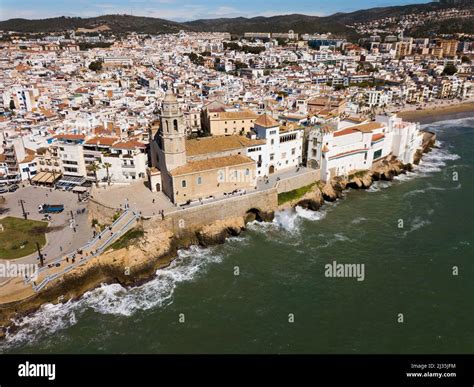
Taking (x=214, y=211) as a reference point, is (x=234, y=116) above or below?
above

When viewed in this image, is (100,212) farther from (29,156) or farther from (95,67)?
(95,67)

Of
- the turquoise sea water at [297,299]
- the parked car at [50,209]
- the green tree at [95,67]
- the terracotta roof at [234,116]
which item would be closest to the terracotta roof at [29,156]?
the parked car at [50,209]

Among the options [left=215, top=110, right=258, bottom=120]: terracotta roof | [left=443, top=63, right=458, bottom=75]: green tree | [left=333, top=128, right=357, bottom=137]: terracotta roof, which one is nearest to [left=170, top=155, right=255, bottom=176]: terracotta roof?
[left=333, top=128, right=357, bottom=137]: terracotta roof

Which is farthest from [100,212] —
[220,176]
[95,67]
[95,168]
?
[95,67]

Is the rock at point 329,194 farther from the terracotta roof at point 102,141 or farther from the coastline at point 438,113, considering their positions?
the coastline at point 438,113

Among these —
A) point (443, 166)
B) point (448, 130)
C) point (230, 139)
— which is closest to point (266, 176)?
point (230, 139)

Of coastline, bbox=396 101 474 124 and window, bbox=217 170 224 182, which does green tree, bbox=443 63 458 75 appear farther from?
window, bbox=217 170 224 182
